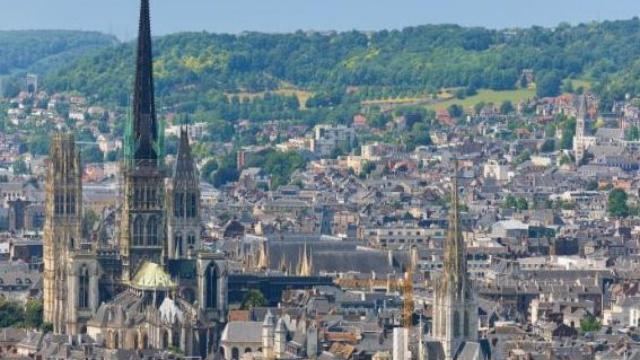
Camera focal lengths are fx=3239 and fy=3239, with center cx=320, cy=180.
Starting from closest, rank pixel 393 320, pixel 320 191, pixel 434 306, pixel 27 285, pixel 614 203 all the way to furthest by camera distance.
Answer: pixel 434 306 < pixel 393 320 < pixel 27 285 < pixel 614 203 < pixel 320 191

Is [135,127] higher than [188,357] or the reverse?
higher

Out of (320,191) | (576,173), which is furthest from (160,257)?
(576,173)

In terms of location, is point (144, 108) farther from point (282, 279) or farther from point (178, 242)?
point (282, 279)

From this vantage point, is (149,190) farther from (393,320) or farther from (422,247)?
(422,247)

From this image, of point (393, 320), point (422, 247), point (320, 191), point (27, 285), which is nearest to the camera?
point (393, 320)

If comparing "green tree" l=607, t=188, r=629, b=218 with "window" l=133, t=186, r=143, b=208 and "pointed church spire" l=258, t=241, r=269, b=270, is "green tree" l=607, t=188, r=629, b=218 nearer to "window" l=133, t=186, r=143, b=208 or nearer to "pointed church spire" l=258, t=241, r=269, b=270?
"pointed church spire" l=258, t=241, r=269, b=270

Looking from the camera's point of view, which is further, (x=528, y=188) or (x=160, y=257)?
(x=528, y=188)

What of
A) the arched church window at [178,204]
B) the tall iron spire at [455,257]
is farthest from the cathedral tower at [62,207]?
the tall iron spire at [455,257]
